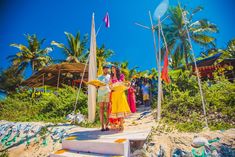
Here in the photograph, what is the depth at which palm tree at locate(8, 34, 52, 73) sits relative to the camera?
83.9 ft

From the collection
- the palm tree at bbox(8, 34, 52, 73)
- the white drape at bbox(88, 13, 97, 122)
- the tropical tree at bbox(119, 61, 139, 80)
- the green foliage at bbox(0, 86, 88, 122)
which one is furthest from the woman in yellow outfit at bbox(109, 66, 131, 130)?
the palm tree at bbox(8, 34, 52, 73)

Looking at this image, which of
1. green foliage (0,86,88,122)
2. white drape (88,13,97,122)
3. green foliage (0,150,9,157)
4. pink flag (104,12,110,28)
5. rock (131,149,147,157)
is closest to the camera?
rock (131,149,147,157)

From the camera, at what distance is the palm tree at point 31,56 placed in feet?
83.9

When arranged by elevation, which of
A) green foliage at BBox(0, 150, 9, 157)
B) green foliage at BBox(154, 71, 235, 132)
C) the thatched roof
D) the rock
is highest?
the thatched roof

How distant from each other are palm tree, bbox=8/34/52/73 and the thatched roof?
11.3 metres

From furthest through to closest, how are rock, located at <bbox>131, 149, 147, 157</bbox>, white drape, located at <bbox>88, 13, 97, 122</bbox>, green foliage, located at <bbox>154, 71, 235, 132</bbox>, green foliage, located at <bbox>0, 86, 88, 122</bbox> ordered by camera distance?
green foliage, located at <bbox>0, 86, 88, 122</bbox>
white drape, located at <bbox>88, 13, 97, 122</bbox>
green foliage, located at <bbox>154, 71, 235, 132</bbox>
rock, located at <bbox>131, 149, 147, 157</bbox>

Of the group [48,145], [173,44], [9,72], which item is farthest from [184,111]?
[9,72]

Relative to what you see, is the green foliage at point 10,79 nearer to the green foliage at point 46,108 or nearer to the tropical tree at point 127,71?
the tropical tree at point 127,71

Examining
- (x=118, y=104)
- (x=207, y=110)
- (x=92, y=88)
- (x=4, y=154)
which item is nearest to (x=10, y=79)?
(x=92, y=88)

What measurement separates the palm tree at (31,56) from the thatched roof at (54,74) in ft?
37.0

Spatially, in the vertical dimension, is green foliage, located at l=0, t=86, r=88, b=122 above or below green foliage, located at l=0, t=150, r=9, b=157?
above

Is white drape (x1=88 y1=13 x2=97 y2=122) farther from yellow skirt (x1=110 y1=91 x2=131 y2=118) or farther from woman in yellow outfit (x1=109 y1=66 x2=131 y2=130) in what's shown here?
yellow skirt (x1=110 y1=91 x2=131 y2=118)

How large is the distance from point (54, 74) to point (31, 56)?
1340 centimetres

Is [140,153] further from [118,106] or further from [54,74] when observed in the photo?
[54,74]
